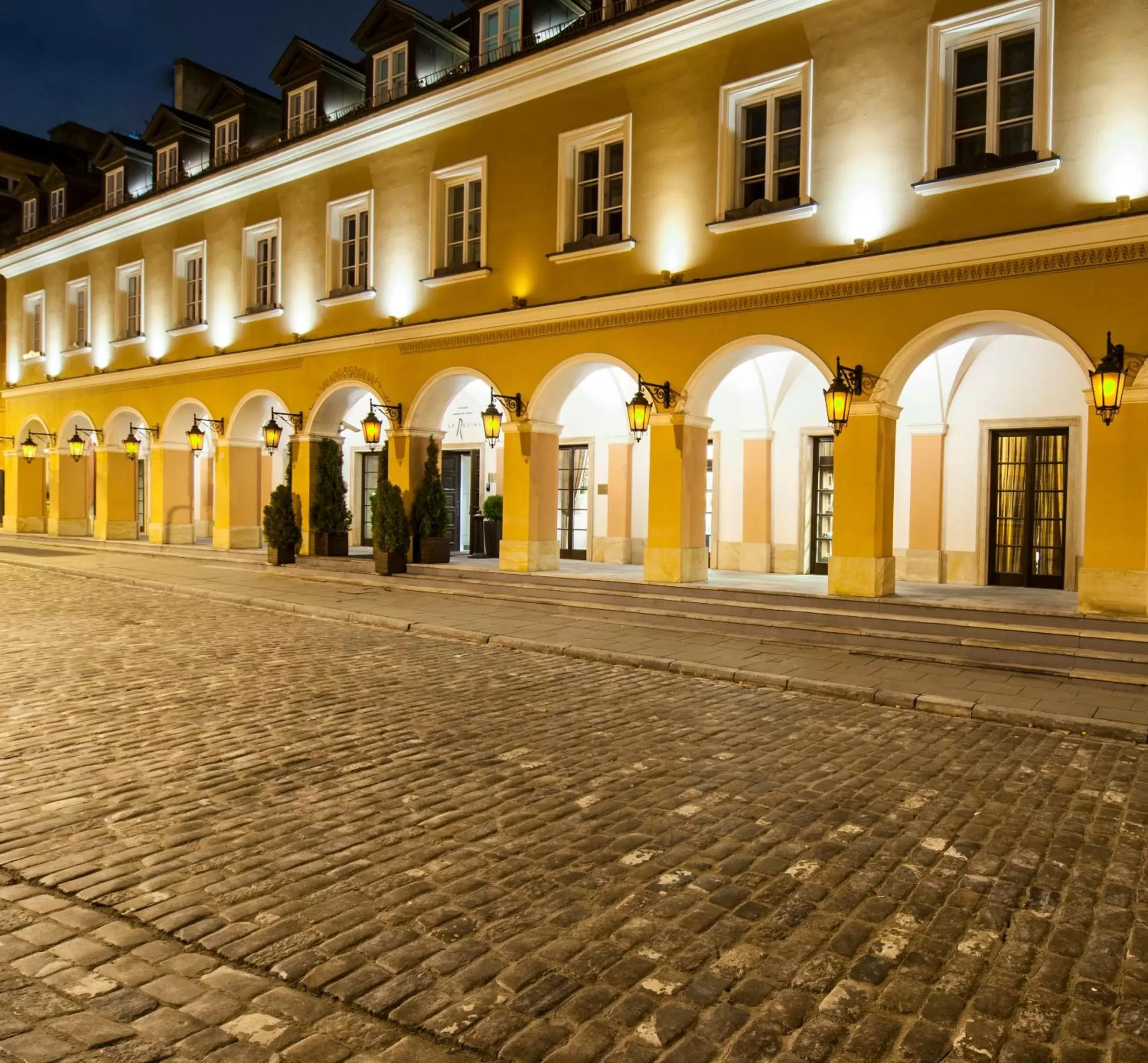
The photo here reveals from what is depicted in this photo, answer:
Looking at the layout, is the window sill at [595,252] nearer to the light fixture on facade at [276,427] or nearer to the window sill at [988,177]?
the window sill at [988,177]

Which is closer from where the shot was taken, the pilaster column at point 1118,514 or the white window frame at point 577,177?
the pilaster column at point 1118,514

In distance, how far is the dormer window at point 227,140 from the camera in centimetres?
2148

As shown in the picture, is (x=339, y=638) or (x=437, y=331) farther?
(x=437, y=331)

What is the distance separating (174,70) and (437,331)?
1763 centimetres

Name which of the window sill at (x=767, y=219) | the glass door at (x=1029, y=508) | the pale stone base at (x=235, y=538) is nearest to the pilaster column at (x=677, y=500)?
the window sill at (x=767, y=219)

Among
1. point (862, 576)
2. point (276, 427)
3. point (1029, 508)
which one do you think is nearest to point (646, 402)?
point (862, 576)

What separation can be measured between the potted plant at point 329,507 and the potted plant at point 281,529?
0.45 meters

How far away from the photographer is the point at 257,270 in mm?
20781

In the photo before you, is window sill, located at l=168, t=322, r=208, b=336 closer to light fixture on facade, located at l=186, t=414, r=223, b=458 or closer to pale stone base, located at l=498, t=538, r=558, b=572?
light fixture on facade, located at l=186, t=414, r=223, b=458

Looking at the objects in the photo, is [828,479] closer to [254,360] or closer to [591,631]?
[591,631]

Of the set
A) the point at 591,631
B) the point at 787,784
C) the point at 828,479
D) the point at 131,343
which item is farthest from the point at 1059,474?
the point at 131,343

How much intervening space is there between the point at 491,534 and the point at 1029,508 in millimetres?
10366

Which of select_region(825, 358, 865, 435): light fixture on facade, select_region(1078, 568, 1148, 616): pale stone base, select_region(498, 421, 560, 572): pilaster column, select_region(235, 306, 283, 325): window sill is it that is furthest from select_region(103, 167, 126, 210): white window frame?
select_region(1078, 568, 1148, 616): pale stone base

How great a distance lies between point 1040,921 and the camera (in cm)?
375
